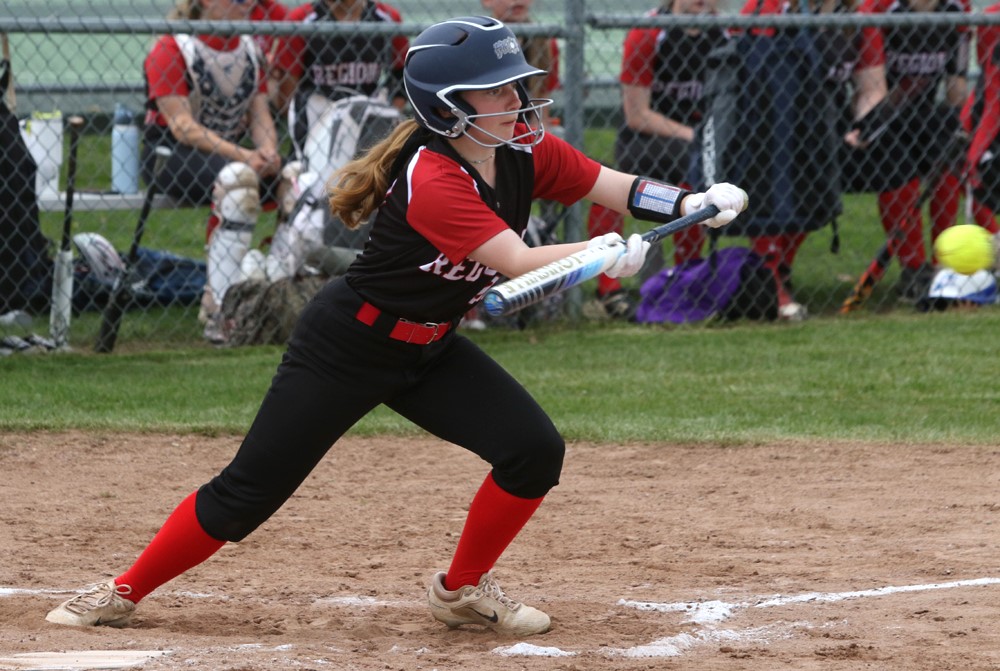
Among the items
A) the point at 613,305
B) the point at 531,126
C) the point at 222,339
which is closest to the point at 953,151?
the point at 613,305

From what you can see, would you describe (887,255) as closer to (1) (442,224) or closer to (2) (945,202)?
(2) (945,202)

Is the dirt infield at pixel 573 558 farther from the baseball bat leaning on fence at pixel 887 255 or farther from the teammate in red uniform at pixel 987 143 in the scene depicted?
the teammate in red uniform at pixel 987 143

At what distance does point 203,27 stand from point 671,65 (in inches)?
107

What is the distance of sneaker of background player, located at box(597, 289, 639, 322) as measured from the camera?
26.6 feet

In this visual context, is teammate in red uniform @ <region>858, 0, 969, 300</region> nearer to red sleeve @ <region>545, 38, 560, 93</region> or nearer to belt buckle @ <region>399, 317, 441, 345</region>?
red sleeve @ <region>545, 38, 560, 93</region>

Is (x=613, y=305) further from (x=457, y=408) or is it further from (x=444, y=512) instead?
(x=457, y=408)

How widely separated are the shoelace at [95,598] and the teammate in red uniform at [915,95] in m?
5.71

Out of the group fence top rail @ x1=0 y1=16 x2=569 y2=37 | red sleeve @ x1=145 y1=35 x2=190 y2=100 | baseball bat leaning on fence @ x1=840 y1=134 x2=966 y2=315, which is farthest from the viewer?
baseball bat leaning on fence @ x1=840 y1=134 x2=966 y2=315

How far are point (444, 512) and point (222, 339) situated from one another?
296 cm

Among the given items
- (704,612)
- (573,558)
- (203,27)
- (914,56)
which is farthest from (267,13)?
(704,612)

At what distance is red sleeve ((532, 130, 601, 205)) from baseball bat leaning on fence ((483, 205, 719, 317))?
1.59 ft

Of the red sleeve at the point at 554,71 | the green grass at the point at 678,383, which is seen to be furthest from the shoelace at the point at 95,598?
the red sleeve at the point at 554,71

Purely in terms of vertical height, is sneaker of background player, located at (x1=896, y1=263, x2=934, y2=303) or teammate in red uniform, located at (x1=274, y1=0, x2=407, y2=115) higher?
teammate in red uniform, located at (x1=274, y1=0, x2=407, y2=115)

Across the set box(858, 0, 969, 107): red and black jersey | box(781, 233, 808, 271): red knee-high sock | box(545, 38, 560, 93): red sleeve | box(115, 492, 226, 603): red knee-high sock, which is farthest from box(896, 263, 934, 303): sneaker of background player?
box(115, 492, 226, 603): red knee-high sock
